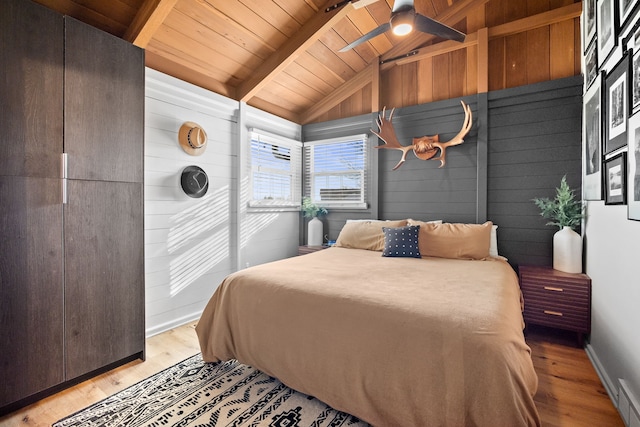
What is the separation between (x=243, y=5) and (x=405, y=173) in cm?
242

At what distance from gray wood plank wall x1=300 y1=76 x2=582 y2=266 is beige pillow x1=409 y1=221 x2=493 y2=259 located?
49 cm

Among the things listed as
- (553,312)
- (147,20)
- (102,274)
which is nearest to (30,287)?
(102,274)

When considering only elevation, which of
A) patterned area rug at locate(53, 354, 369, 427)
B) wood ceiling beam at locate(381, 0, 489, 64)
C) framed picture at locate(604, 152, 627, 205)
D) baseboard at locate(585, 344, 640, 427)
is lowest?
patterned area rug at locate(53, 354, 369, 427)

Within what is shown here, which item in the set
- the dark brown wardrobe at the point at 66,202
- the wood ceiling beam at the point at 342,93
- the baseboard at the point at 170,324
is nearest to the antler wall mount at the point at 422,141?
the wood ceiling beam at the point at 342,93

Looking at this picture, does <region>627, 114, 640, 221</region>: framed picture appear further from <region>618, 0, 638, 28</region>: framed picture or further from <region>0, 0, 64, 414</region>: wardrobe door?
<region>0, 0, 64, 414</region>: wardrobe door

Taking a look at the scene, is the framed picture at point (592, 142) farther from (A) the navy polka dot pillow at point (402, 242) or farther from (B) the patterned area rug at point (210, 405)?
(B) the patterned area rug at point (210, 405)

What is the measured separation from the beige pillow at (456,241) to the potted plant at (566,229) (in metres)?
0.54

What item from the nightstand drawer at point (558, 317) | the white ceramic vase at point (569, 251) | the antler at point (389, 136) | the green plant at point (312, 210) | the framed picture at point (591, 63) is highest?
the framed picture at point (591, 63)

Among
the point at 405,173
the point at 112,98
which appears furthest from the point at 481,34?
the point at 112,98

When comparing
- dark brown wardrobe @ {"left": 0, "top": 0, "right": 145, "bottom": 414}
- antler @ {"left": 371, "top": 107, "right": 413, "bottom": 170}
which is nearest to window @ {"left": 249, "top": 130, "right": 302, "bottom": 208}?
antler @ {"left": 371, "top": 107, "right": 413, "bottom": 170}

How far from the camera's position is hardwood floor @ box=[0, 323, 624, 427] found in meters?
1.67

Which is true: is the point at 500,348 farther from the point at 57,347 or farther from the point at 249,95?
the point at 249,95

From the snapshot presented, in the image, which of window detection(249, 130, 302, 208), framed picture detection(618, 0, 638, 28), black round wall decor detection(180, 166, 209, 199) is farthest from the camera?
window detection(249, 130, 302, 208)

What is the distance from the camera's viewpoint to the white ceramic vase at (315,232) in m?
4.20
